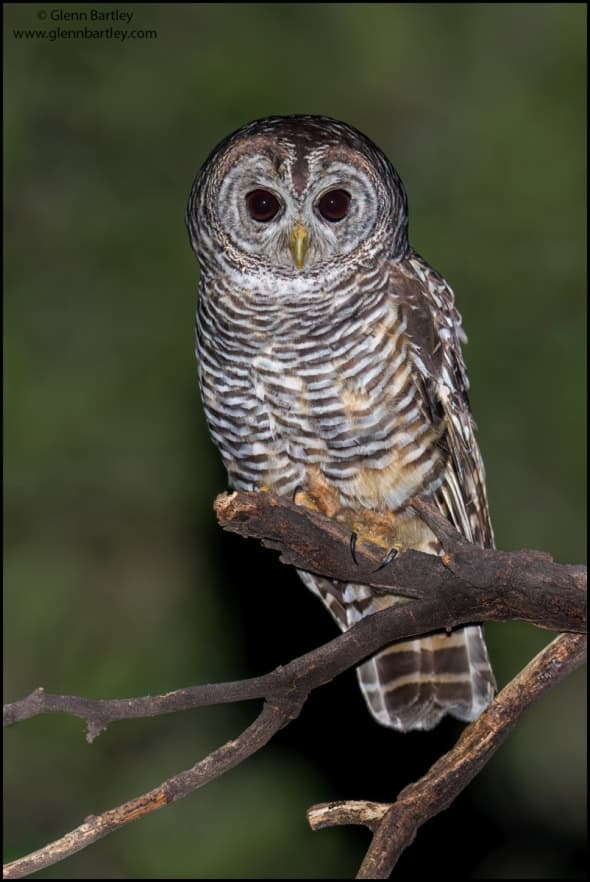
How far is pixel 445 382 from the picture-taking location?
2750 millimetres

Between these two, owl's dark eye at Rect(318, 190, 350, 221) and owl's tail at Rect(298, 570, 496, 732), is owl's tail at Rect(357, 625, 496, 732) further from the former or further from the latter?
owl's dark eye at Rect(318, 190, 350, 221)

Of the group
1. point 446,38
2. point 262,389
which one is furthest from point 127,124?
point 262,389

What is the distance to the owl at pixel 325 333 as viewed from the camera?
2.54 metres

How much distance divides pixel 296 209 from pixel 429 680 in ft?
4.14

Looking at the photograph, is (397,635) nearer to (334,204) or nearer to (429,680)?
(429,680)

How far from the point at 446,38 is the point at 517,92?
0.49 meters

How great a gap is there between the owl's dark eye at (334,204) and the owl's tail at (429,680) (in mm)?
1107

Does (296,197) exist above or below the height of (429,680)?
above

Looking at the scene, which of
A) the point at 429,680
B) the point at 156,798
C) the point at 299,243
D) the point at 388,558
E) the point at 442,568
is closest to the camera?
the point at 156,798

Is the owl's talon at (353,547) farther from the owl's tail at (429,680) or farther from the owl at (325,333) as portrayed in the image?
the owl's tail at (429,680)

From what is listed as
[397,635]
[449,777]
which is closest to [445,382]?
[397,635]

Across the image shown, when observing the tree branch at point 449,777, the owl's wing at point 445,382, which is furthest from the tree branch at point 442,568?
the owl's wing at point 445,382

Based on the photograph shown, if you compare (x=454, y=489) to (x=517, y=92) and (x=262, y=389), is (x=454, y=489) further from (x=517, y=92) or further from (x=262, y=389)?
(x=517, y=92)

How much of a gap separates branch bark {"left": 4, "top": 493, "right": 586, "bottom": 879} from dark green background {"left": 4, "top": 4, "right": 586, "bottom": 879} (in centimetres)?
248
